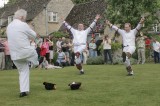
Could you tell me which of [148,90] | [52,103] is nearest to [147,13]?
[148,90]

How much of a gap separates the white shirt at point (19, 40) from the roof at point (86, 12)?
134ft

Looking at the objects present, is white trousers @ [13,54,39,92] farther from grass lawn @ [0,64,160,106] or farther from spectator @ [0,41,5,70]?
spectator @ [0,41,5,70]

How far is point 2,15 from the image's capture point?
207ft

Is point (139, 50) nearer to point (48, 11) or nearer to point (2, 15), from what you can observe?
point (48, 11)

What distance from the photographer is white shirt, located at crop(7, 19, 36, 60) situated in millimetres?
10281

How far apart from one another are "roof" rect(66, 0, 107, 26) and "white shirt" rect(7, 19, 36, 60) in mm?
40922

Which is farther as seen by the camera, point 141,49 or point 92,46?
point 92,46

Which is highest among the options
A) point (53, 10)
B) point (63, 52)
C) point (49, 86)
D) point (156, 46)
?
point (53, 10)

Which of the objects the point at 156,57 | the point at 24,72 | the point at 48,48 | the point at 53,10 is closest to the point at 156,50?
the point at 156,57

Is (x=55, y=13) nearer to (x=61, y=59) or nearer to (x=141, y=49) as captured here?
(x=61, y=59)

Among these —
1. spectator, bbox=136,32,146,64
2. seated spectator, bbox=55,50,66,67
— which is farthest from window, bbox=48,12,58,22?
spectator, bbox=136,32,146,64

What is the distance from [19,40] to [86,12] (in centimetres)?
4460

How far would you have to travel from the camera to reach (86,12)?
179ft

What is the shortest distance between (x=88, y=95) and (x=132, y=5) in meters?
26.0
